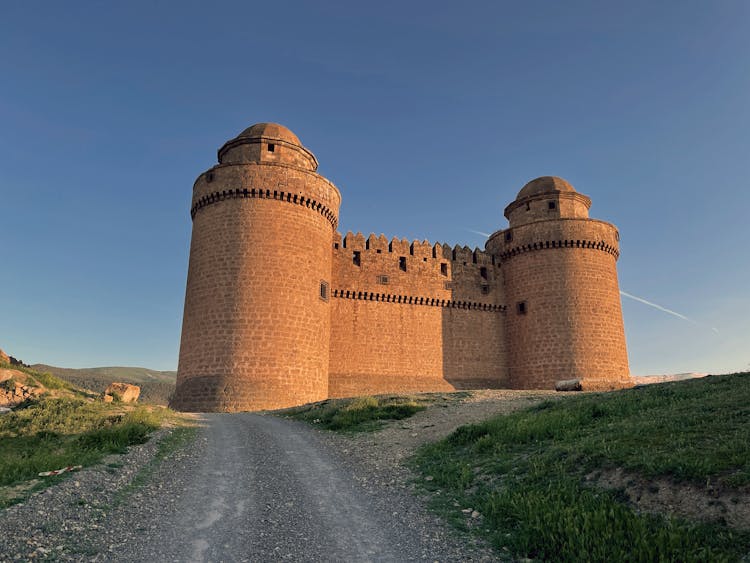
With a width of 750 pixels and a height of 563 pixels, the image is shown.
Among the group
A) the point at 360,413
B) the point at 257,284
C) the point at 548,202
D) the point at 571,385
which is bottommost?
the point at 360,413

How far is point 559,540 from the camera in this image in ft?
16.6

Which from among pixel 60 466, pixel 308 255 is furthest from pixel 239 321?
pixel 60 466

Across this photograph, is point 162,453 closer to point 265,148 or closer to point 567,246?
point 265,148

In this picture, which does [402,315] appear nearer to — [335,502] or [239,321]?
[239,321]

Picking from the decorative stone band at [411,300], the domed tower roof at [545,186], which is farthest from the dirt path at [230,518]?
the domed tower roof at [545,186]

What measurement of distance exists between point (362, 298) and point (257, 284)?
23.7ft

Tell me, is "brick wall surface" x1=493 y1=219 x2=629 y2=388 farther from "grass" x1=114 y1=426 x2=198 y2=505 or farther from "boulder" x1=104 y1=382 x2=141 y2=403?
"grass" x1=114 y1=426 x2=198 y2=505

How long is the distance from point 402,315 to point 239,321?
405 inches

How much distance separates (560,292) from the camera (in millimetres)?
30359

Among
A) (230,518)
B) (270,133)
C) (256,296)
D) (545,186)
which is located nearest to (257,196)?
(270,133)

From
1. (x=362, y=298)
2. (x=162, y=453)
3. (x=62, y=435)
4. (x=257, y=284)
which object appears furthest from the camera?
(x=362, y=298)

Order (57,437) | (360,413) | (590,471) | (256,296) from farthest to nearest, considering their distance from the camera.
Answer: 1. (256,296)
2. (360,413)
3. (57,437)
4. (590,471)

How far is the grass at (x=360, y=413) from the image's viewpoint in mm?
14242

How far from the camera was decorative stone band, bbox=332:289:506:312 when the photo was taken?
29031 millimetres
